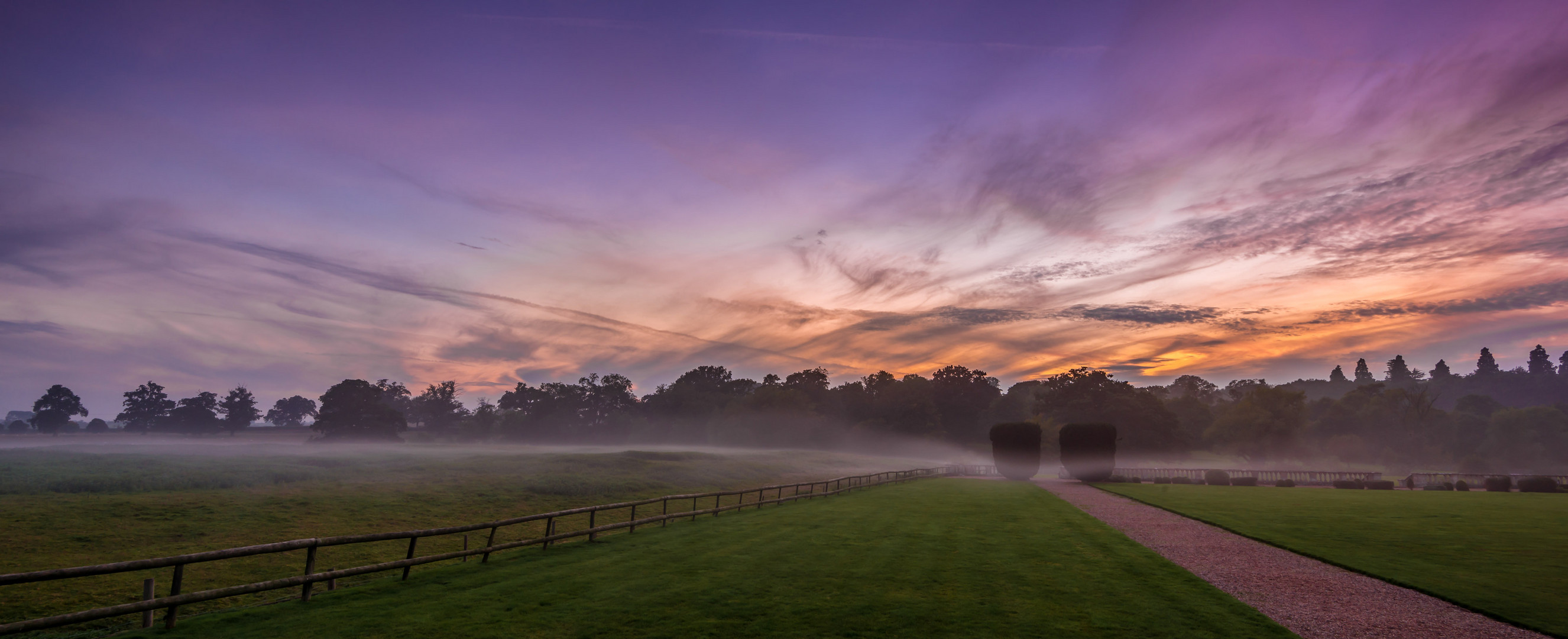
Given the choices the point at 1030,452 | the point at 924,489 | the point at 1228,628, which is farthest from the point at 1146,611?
the point at 1030,452

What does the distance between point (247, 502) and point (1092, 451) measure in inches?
2278

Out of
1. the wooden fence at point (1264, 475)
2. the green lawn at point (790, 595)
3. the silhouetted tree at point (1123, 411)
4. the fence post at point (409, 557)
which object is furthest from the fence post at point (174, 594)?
the silhouetted tree at point (1123, 411)

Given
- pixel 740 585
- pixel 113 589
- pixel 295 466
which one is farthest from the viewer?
pixel 295 466

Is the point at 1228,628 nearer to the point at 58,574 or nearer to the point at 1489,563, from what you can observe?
the point at 1489,563

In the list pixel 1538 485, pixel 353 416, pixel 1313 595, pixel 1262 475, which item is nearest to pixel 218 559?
pixel 1313 595

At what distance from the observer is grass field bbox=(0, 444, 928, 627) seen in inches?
789

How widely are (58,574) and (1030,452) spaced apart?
60.8 m

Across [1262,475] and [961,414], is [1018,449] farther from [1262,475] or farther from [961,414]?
[961,414]

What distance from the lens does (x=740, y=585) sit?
45.1 feet

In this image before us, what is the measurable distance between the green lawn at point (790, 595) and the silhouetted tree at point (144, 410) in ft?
609

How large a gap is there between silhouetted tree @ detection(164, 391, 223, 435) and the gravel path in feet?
636

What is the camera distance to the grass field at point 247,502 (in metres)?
20.0

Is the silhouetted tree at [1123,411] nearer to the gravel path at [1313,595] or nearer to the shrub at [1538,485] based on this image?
the shrub at [1538,485]

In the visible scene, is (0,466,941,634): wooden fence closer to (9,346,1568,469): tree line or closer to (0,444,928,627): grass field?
(0,444,928,627): grass field
